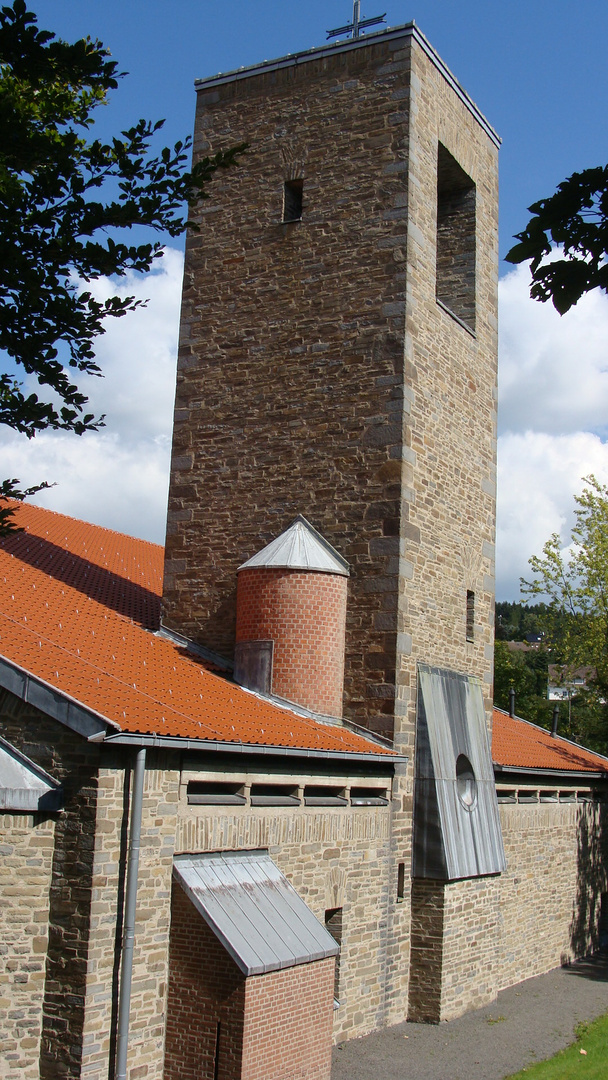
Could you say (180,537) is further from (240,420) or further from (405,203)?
(405,203)

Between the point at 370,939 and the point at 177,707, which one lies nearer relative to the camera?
the point at 177,707

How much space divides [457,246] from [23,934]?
11.7 m

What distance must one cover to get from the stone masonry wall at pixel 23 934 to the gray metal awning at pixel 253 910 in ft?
4.18

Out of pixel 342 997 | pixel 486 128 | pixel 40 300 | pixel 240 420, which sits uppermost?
pixel 486 128

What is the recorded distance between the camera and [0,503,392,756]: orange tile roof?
938cm

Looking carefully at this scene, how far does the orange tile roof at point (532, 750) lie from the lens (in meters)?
16.9

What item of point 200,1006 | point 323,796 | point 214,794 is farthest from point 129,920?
point 323,796

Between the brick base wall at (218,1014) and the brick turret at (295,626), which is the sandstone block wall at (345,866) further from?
the brick turret at (295,626)

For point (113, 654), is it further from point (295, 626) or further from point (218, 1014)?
point (218, 1014)

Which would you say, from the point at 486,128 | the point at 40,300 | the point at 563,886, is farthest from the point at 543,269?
the point at 563,886

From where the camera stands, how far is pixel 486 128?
1670cm

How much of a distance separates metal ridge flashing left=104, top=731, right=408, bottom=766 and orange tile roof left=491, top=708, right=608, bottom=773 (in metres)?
4.22

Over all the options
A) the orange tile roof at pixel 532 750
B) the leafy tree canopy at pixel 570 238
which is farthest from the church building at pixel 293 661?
the leafy tree canopy at pixel 570 238

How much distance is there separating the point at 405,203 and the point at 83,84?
673 cm
